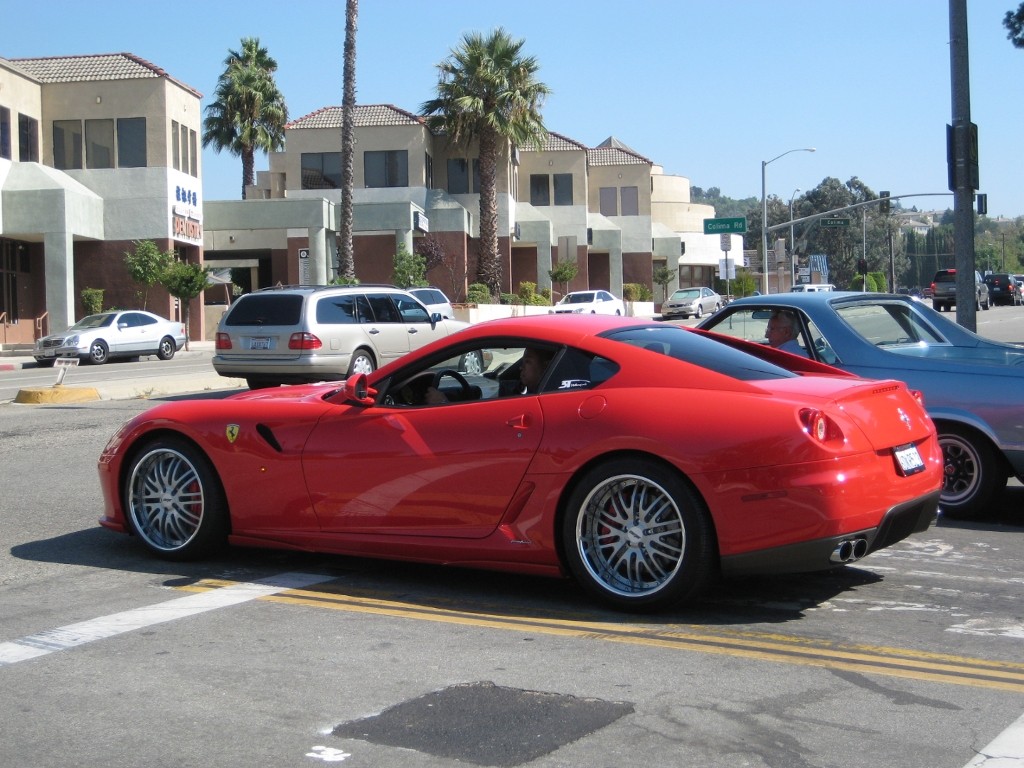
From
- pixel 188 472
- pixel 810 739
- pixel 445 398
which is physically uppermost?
pixel 445 398

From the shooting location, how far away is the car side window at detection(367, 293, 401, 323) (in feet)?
62.1

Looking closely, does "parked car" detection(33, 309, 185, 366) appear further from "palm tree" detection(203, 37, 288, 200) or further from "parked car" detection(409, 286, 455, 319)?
"palm tree" detection(203, 37, 288, 200)

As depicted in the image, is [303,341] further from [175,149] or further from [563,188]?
[563,188]

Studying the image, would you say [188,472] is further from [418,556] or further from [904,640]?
[904,640]

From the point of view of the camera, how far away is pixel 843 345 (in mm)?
8688

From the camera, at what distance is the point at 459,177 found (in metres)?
57.5

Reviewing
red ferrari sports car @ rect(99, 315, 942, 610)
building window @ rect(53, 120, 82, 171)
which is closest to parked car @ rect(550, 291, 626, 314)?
building window @ rect(53, 120, 82, 171)

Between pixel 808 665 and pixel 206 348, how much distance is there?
1546 inches

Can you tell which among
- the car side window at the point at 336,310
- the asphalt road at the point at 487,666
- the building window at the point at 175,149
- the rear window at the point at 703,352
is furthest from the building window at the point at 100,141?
the rear window at the point at 703,352

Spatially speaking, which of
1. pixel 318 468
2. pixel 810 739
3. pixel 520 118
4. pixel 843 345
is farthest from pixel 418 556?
pixel 520 118

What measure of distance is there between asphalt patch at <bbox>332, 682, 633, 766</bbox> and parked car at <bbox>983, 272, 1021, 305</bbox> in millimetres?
71986

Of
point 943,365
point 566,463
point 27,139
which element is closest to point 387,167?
point 27,139

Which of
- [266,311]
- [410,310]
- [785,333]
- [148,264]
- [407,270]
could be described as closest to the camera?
[785,333]

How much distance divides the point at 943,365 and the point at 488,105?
45.9 metres
